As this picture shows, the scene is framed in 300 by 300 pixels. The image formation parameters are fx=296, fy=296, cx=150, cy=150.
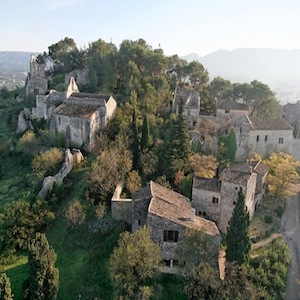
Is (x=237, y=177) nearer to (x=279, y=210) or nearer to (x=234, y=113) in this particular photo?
(x=279, y=210)

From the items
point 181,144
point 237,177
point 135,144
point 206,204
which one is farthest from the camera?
point 135,144

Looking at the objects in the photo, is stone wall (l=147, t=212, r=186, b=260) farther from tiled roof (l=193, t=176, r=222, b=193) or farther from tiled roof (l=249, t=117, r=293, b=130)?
tiled roof (l=249, t=117, r=293, b=130)

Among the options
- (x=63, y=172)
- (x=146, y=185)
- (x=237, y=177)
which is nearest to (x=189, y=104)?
(x=146, y=185)

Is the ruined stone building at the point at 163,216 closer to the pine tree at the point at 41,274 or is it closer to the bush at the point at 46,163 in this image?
the pine tree at the point at 41,274

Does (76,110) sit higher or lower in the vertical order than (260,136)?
higher

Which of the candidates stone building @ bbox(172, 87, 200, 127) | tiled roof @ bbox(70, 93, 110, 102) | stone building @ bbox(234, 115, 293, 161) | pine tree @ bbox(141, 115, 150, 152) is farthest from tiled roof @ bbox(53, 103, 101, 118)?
stone building @ bbox(234, 115, 293, 161)

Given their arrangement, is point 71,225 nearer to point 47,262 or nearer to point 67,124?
→ point 47,262

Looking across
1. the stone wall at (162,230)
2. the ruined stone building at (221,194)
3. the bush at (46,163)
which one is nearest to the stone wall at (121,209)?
the stone wall at (162,230)

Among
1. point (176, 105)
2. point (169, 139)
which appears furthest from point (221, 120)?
point (169, 139)
